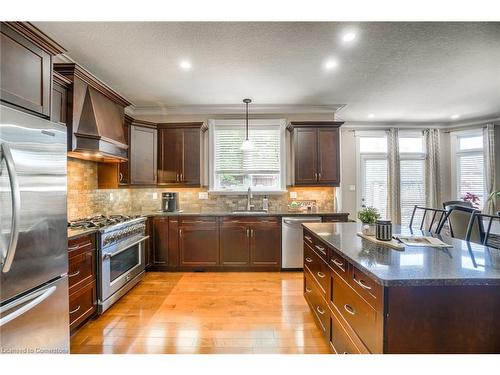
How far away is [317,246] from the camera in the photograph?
7.17 ft

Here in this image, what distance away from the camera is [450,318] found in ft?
3.64

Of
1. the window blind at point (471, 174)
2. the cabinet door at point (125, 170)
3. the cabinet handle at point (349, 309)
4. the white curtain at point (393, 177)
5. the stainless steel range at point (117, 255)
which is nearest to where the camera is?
the cabinet handle at point (349, 309)

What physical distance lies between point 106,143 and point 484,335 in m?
3.45

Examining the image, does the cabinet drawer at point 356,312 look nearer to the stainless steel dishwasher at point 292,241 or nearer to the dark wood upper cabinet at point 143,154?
the stainless steel dishwasher at point 292,241

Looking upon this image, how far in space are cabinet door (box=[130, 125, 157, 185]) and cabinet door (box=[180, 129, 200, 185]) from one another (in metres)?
0.49

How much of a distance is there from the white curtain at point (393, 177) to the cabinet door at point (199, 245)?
3.89m

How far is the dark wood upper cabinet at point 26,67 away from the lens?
4.99 ft

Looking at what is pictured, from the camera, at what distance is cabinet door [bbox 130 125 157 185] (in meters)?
3.84

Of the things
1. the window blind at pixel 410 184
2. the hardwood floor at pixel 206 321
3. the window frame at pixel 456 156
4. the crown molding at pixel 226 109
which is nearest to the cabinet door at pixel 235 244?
the hardwood floor at pixel 206 321

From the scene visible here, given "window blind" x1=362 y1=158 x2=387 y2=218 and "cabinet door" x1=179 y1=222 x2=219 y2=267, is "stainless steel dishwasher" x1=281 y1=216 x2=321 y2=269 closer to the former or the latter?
"cabinet door" x1=179 y1=222 x2=219 y2=267

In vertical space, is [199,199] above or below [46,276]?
above

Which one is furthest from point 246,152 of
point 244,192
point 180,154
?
point 180,154
